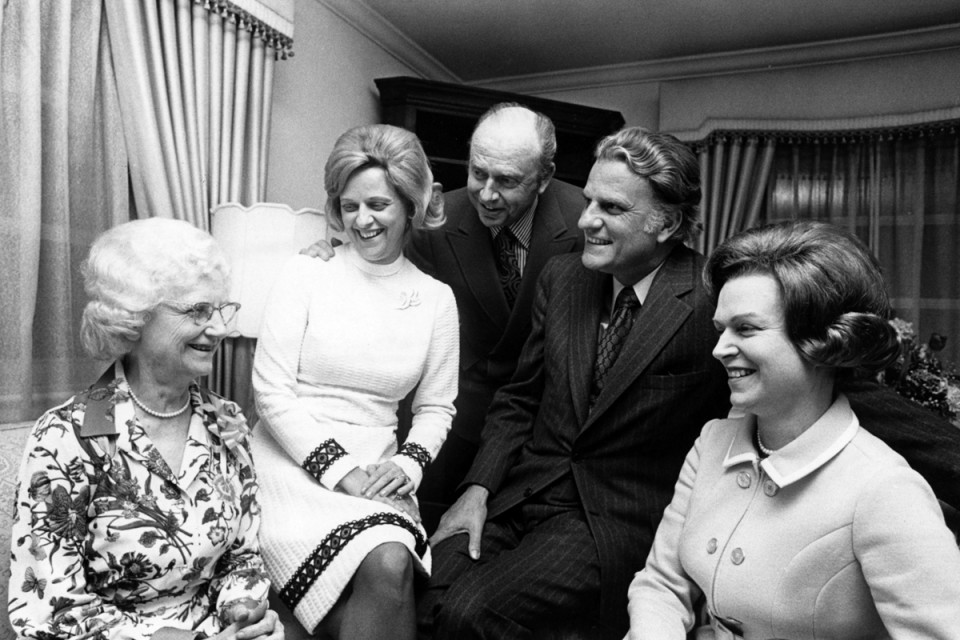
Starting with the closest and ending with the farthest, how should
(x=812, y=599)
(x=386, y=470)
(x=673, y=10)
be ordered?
(x=812, y=599) → (x=386, y=470) → (x=673, y=10)

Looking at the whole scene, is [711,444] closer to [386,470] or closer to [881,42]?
[386,470]

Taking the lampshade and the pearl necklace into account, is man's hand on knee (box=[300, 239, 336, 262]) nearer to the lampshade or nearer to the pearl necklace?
the lampshade

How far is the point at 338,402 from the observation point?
188cm

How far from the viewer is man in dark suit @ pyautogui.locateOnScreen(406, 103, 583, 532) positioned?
90.4 inches

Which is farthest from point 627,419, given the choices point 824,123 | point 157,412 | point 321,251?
point 824,123

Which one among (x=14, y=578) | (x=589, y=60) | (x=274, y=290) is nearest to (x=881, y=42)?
(x=589, y=60)

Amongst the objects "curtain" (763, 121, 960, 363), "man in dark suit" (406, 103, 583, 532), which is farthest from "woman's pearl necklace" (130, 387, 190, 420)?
"curtain" (763, 121, 960, 363)

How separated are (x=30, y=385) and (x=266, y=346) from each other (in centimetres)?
74

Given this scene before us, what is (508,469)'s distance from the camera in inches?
79.2

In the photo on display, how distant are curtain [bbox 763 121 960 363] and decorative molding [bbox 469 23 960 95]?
1.46 feet

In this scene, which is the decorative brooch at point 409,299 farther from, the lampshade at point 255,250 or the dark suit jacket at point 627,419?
the lampshade at point 255,250

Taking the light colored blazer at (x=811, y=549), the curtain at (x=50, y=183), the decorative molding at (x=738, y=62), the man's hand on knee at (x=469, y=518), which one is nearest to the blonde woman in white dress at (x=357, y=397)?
the man's hand on knee at (x=469, y=518)

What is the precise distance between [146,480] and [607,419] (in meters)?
1.07

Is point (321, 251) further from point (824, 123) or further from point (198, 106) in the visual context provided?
point (824, 123)
